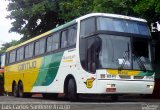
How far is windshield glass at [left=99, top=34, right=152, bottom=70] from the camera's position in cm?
1435

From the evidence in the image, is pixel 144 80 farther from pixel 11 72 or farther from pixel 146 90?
pixel 11 72

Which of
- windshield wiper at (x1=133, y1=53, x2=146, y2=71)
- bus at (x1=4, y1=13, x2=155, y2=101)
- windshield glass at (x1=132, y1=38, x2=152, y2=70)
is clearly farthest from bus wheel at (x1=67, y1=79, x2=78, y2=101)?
windshield wiper at (x1=133, y1=53, x2=146, y2=71)

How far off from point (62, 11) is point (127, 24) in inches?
447

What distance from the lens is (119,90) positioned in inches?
566

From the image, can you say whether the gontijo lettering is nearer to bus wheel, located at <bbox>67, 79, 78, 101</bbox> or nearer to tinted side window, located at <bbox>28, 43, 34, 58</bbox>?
tinted side window, located at <bbox>28, 43, 34, 58</bbox>

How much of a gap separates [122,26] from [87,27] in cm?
131

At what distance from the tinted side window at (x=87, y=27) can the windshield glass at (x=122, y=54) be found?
2.13 ft

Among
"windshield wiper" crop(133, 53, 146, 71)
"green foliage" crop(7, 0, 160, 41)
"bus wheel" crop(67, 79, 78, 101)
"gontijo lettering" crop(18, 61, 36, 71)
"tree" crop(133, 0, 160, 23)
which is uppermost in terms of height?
"green foliage" crop(7, 0, 160, 41)

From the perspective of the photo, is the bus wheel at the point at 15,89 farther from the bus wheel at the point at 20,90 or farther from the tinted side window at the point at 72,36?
the tinted side window at the point at 72,36

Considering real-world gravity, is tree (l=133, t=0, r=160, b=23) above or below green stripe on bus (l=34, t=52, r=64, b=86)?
above

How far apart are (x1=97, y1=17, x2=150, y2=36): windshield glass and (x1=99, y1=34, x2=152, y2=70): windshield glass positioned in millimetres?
343

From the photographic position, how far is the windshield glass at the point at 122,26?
14.8 metres

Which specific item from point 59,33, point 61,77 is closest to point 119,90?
point 61,77

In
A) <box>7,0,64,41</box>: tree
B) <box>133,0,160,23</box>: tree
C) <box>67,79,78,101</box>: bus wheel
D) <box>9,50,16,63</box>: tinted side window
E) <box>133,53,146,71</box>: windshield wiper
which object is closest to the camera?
<box>133,53,146,71</box>: windshield wiper
